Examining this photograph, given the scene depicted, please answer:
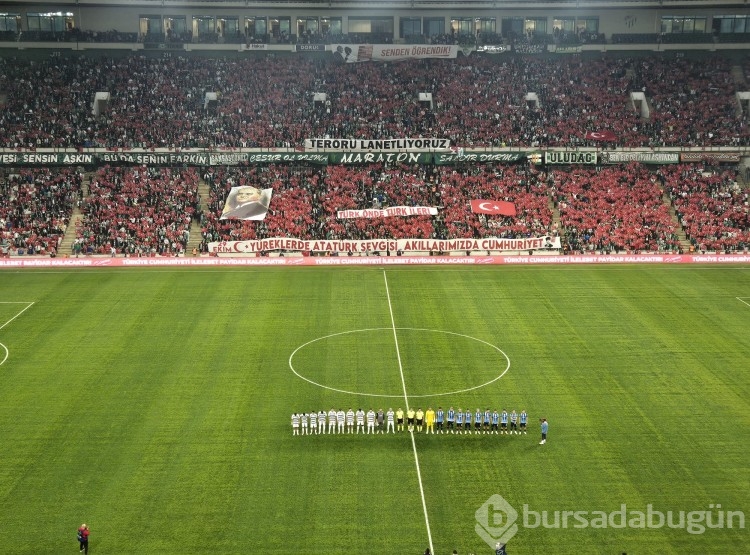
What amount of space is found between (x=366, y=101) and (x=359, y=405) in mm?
48737

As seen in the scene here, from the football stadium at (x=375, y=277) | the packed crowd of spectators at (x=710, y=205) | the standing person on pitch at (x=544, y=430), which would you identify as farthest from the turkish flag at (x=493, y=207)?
the standing person on pitch at (x=544, y=430)

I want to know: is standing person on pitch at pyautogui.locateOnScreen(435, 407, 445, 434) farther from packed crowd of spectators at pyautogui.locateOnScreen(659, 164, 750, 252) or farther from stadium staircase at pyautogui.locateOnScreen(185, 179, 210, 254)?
packed crowd of spectators at pyautogui.locateOnScreen(659, 164, 750, 252)

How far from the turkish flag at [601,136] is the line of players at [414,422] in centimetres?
4673

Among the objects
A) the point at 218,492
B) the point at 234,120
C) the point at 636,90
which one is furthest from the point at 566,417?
the point at 636,90

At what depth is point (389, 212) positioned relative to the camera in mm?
68312

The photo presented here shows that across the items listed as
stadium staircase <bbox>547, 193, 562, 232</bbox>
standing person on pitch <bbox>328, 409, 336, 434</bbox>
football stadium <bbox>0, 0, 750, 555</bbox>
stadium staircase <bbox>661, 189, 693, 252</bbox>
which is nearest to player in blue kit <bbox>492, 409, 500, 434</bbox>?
football stadium <bbox>0, 0, 750, 555</bbox>

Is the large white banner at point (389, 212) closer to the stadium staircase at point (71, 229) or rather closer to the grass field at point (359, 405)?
the grass field at point (359, 405)

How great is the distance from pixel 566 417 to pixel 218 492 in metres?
14.2

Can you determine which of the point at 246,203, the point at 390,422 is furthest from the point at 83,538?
the point at 246,203

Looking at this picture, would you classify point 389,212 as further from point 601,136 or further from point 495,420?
point 495,420

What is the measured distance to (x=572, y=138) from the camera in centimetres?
7612

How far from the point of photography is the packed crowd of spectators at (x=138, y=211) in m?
64.1

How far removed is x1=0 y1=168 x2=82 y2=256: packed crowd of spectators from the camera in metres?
64.0

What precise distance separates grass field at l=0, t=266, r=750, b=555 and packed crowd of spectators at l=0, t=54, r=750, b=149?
70.3 ft
